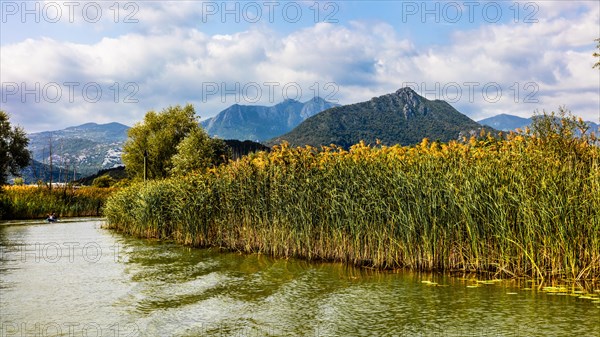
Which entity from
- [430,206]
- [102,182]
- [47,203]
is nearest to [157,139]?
[102,182]

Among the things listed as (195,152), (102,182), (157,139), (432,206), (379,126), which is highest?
(379,126)

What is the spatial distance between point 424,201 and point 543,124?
7597mm

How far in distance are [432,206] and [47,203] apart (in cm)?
3398

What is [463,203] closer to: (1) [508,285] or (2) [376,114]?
(1) [508,285]

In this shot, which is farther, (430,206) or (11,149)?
(11,149)

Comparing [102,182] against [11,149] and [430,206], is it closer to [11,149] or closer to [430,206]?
[11,149]

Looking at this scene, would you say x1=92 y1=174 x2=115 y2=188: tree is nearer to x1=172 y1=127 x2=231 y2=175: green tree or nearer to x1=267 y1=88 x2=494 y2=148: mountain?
x1=172 y1=127 x2=231 y2=175: green tree

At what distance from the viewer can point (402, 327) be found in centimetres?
707

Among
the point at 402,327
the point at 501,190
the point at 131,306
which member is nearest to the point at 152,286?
the point at 131,306

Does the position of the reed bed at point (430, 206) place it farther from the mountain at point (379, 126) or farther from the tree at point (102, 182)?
the mountain at point (379, 126)

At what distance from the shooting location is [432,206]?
10.5 metres

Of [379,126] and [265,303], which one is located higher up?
[379,126]

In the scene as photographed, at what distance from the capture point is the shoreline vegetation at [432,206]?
9.15 meters

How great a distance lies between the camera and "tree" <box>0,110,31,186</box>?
42344 millimetres
